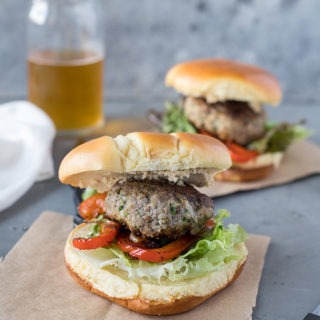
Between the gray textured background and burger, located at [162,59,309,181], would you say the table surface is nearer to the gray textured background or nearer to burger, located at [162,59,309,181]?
burger, located at [162,59,309,181]

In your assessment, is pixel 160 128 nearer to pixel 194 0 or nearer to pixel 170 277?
pixel 194 0

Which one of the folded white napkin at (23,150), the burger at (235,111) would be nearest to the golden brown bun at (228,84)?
the burger at (235,111)

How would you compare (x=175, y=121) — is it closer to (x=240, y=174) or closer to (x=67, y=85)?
(x=240, y=174)

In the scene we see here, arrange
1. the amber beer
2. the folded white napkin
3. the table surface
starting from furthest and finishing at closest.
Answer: the amber beer → the folded white napkin → the table surface

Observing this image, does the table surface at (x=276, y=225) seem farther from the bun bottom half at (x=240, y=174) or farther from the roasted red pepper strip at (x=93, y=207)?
the roasted red pepper strip at (x=93, y=207)

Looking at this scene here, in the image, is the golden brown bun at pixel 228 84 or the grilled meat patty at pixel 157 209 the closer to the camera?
the grilled meat patty at pixel 157 209

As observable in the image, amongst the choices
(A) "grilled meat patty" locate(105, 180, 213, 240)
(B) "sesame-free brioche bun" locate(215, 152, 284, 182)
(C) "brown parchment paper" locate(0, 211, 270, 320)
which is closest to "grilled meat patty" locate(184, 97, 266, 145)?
(B) "sesame-free brioche bun" locate(215, 152, 284, 182)

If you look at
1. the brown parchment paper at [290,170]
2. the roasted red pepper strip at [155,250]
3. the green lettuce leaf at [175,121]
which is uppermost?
the roasted red pepper strip at [155,250]
